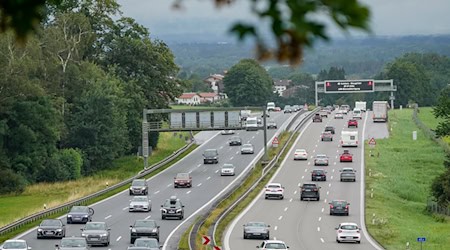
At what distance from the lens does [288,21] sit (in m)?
4.55

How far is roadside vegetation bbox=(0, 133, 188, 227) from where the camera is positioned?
70125 mm

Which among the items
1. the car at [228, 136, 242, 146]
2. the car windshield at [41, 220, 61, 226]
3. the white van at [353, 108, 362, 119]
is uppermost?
the white van at [353, 108, 362, 119]

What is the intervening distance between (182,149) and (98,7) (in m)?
19.4

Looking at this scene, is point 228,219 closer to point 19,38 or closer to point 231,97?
point 19,38

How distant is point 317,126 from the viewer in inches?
5340

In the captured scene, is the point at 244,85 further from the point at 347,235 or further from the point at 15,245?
the point at 15,245

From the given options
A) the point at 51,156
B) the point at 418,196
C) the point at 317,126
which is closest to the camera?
the point at 418,196

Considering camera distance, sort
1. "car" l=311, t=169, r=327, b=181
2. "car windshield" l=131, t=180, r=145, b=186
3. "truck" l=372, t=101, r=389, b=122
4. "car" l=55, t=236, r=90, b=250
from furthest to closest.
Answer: "truck" l=372, t=101, r=389, b=122 → "car" l=311, t=169, r=327, b=181 → "car windshield" l=131, t=180, r=145, b=186 → "car" l=55, t=236, r=90, b=250

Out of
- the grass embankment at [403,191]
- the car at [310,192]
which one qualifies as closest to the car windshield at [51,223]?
the grass embankment at [403,191]

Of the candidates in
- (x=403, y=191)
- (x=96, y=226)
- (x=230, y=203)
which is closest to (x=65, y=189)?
(x=230, y=203)

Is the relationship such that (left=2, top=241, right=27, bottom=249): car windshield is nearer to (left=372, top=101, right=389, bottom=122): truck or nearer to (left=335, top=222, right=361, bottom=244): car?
(left=335, top=222, right=361, bottom=244): car

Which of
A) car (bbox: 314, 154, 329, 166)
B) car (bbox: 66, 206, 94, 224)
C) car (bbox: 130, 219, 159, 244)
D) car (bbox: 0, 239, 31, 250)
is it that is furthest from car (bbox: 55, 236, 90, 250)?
car (bbox: 314, 154, 329, 166)

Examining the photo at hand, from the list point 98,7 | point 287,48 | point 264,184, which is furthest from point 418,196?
point 287,48

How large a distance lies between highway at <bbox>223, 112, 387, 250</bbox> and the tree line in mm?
15711
